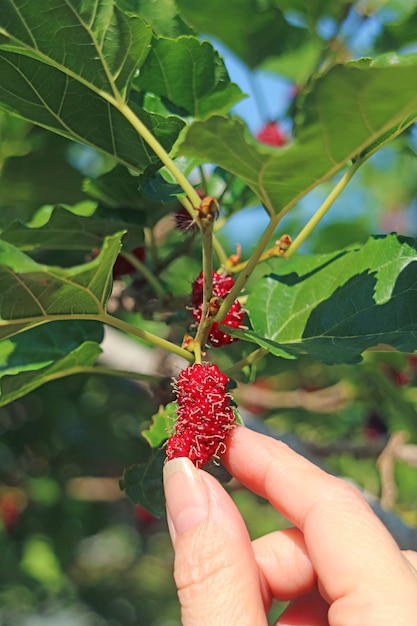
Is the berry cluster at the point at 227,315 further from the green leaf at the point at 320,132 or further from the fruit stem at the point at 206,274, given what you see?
the green leaf at the point at 320,132

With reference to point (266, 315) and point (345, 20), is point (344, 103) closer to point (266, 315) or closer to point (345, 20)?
point (266, 315)

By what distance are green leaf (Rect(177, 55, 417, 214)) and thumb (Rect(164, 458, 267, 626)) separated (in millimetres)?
312

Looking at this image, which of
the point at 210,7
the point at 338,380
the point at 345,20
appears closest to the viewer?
the point at 210,7

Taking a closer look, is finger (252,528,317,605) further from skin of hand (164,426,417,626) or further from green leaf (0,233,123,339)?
green leaf (0,233,123,339)

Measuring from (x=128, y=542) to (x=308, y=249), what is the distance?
5.90 feet

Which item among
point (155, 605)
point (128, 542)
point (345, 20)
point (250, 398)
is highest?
point (345, 20)

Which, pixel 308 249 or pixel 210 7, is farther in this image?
pixel 308 249

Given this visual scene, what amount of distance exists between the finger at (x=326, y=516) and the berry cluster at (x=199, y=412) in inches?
2.6

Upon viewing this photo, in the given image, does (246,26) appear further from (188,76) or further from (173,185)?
(173,185)

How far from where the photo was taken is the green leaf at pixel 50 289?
66 cm

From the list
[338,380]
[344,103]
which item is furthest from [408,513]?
[344,103]

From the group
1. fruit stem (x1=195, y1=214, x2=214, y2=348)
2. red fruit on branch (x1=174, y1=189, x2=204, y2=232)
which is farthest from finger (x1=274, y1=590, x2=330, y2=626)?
red fruit on branch (x1=174, y1=189, x2=204, y2=232)

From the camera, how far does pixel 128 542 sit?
299 centimetres

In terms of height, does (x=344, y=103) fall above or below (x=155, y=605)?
above
